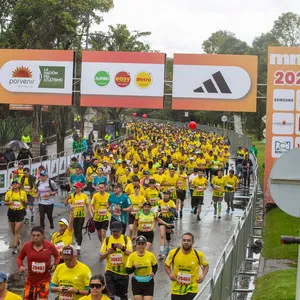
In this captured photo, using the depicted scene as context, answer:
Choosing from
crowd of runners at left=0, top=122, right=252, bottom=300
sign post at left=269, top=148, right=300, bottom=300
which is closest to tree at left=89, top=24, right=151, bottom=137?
crowd of runners at left=0, top=122, right=252, bottom=300

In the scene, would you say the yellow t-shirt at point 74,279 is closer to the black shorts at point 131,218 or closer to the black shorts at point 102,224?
the black shorts at point 102,224

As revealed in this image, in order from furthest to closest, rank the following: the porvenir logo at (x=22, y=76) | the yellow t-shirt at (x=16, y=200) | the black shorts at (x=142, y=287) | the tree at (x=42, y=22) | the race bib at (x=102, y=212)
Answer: the tree at (x=42, y=22) → the porvenir logo at (x=22, y=76) → the yellow t-shirt at (x=16, y=200) → the race bib at (x=102, y=212) → the black shorts at (x=142, y=287)

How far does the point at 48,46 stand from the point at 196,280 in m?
29.3

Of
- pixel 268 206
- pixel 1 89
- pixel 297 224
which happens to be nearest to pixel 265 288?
pixel 297 224

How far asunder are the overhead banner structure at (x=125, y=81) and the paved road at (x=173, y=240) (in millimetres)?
3923

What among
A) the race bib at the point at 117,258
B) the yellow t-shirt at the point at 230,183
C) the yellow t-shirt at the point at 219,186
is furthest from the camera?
the yellow t-shirt at the point at 230,183

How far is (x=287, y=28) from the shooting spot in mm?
83188

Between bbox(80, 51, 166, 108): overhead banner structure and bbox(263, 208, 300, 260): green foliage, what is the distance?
591 cm

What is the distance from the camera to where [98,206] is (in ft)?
51.5

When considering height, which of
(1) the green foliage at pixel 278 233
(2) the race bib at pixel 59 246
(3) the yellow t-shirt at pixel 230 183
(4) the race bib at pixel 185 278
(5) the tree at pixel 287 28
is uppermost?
(5) the tree at pixel 287 28

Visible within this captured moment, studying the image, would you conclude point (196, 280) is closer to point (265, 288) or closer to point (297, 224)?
point (265, 288)

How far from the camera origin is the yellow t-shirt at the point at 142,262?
9.95 metres

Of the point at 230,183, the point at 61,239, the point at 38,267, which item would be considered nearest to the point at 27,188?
the point at 230,183

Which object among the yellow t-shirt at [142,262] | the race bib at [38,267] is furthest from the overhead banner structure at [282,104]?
the race bib at [38,267]
